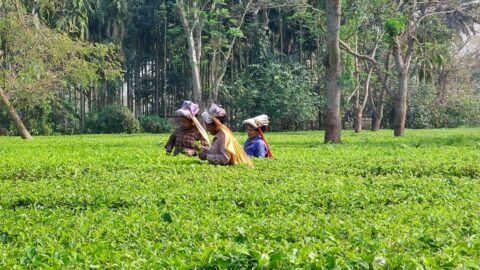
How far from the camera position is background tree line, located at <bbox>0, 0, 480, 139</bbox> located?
33469 mm

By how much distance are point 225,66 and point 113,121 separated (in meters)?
7.84

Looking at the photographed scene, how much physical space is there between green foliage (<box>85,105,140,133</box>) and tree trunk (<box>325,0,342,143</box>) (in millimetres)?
21569

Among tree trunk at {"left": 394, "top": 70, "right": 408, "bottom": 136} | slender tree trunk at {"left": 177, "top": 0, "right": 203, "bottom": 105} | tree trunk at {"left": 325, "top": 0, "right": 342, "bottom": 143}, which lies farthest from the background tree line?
tree trunk at {"left": 325, "top": 0, "right": 342, "bottom": 143}

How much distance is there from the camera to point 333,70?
1975 centimetres

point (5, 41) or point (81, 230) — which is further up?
point (5, 41)

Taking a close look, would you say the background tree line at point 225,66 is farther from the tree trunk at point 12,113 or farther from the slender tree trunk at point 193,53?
the tree trunk at point 12,113

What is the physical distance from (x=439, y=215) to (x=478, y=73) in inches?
2302

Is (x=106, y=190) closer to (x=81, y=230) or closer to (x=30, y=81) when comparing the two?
(x=81, y=230)

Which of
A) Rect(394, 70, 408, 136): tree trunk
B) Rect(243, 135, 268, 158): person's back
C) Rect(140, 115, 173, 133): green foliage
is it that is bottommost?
Rect(140, 115, 173, 133): green foliage

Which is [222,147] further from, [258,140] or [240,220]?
[240,220]

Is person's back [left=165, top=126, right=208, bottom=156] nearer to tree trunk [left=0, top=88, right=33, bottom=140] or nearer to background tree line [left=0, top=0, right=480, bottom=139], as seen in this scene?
tree trunk [left=0, top=88, right=33, bottom=140]

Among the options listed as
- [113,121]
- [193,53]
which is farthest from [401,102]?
[113,121]

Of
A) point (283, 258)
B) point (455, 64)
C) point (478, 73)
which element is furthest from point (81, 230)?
point (478, 73)

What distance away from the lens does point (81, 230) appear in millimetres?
5125
